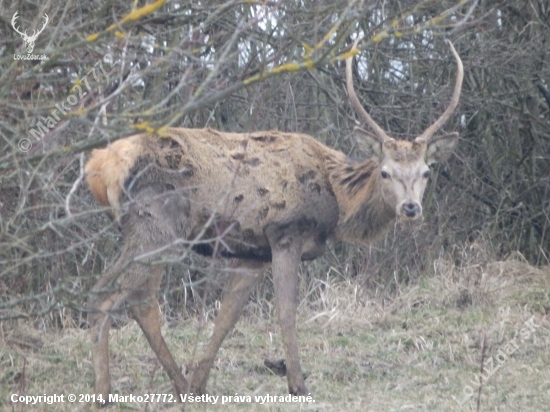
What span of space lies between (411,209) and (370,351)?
120 centimetres

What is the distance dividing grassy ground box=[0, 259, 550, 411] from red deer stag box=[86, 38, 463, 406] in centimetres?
39

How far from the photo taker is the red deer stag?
6832 millimetres

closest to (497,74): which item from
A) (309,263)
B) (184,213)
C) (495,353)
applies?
(309,263)

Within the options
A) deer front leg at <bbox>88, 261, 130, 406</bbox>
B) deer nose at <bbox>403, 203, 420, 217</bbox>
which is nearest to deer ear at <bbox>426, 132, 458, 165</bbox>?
deer nose at <bbox>403, 203, 420, 217</bbox>

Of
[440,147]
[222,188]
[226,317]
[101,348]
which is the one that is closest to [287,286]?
[226,317]

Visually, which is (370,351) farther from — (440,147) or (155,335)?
(155,335)

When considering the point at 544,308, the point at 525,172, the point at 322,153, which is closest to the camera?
the point at 322,153

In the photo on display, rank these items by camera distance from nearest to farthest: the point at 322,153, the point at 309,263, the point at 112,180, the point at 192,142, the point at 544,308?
1. the point at 112,180
2. the point at 192,142
3. the point at 322,153
4. the point at 544,308
5. the point at 309,263

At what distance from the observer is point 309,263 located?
423 inches

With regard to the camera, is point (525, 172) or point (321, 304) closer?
point (321, 304)

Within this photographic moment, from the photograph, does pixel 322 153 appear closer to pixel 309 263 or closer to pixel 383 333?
pixel 383 333

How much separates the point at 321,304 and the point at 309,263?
1.60 m

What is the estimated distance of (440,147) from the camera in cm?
792

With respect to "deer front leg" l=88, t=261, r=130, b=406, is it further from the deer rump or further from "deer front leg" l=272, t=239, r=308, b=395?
"deer front leg" l=272, t=239, r=308, b=395
